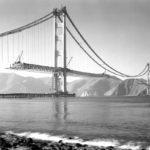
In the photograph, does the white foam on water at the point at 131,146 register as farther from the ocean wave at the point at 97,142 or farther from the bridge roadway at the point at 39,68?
the bridge roadway at the point at 39,68

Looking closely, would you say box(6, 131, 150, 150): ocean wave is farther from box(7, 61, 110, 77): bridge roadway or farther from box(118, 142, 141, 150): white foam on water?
box(7, 61, 110, 77): bridge roadway

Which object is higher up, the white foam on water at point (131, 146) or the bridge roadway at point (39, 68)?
the bridge roadway at point (39, 68)

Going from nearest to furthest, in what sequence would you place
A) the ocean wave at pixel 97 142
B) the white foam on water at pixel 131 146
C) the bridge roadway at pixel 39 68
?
the white foam on water at pixel 131 146 → the ocean wave at pixel 97 142 → the bridge roadway at pixel 39 68

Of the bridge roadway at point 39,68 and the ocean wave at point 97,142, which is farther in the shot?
the bridge roadway at point 39,68

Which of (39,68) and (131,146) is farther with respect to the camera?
(39,68)

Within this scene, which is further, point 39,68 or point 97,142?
point 39,68

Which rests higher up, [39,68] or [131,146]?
[39,68]

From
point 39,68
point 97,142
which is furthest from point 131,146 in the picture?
point 39,68

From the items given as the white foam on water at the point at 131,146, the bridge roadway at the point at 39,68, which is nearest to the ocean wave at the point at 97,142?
the white foam on water at the point at 131,146

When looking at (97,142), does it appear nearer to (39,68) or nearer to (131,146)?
(131,146)

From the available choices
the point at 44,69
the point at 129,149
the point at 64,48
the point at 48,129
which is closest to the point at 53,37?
the point at 64,48

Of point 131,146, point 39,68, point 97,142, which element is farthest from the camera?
point 39,68

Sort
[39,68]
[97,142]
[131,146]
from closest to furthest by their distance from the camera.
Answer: [131,146] < [97,142] < [39,68]
